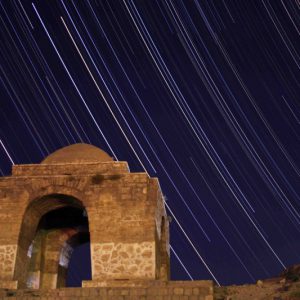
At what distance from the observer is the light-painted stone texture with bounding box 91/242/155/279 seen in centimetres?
1236

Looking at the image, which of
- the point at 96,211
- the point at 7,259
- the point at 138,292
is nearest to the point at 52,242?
the point at 7,259

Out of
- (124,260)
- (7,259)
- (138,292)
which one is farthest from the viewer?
(7,259)

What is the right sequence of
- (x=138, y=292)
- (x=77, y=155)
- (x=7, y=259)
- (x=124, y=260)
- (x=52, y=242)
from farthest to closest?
1. (x=52, y=242)
2. (x=77, y=155)
3. (x=7, y=259)
4. (x=124, y=260)
5. (x=138, y=292)

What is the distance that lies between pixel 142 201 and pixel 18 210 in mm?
3403

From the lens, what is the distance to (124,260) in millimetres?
12453

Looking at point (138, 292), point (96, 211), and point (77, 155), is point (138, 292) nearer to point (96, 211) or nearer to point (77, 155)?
point (96, 211)

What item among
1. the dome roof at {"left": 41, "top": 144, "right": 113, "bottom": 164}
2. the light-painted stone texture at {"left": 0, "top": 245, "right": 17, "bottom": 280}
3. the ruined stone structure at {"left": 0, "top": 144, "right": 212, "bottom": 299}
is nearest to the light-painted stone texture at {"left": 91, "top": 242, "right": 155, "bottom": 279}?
the ruined stone structure at {"left": 0, "top": 144, "right": 212, "bottom": 299}

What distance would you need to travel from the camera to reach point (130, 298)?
10.9m

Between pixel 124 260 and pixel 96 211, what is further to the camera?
pixel 96 211

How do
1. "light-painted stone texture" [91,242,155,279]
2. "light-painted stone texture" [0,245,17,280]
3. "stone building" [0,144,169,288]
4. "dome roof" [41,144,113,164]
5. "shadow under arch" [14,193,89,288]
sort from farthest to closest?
"shadow under arch" [14,193,89,288] < "dome roof" [41,144,113,164] < "light-painted stone texture" [0,245,17,280] < "stone building" [0,144,169,288] < "light-painted stone texture" [91,242,155,279]

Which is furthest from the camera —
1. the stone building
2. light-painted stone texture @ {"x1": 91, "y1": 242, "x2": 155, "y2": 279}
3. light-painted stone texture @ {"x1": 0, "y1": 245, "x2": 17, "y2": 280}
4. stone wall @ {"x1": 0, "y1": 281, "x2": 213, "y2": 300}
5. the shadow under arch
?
the shadow under arch

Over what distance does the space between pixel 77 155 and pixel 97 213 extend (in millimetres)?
3256

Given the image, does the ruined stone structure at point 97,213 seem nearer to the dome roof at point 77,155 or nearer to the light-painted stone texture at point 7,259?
the light-painted stone texture at point 7,259

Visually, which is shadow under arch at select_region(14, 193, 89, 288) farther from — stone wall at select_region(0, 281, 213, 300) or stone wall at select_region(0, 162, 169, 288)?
stone wall at select_region(0, 281, 213, 300)
